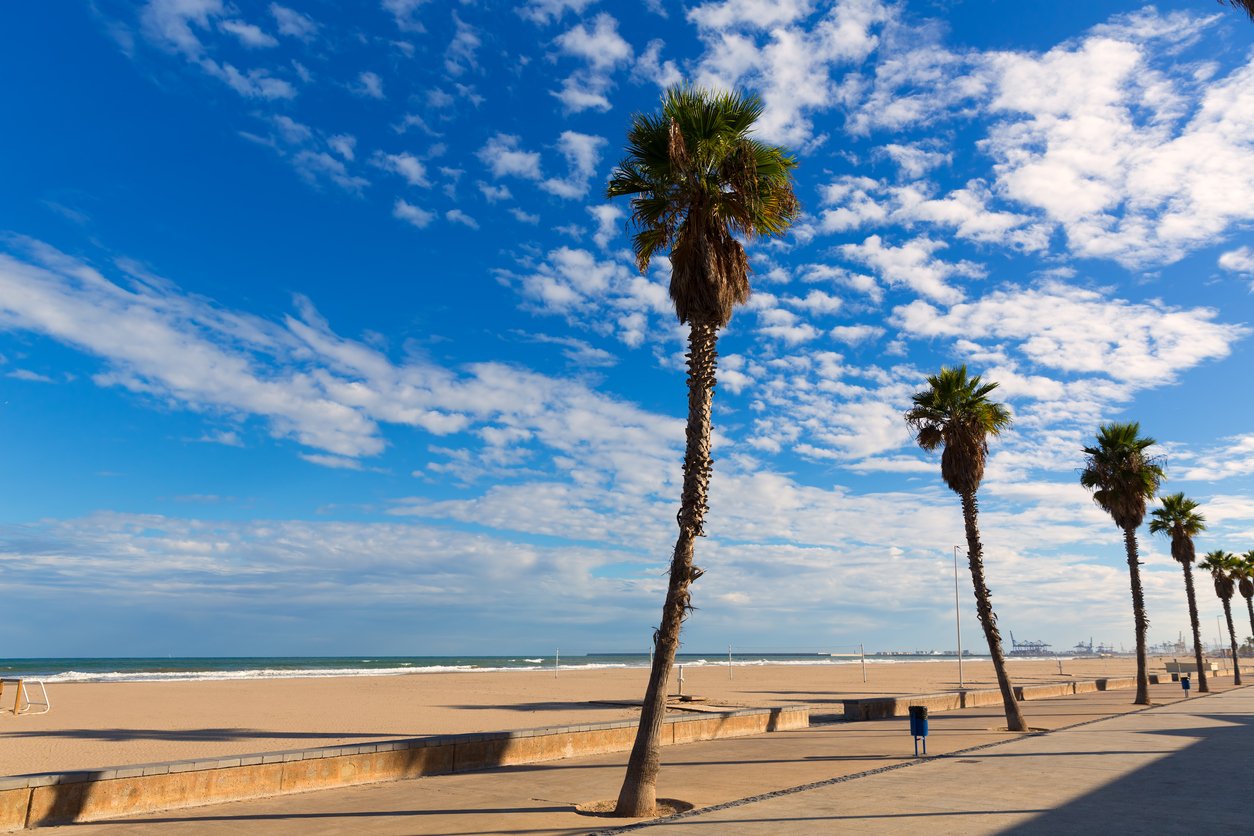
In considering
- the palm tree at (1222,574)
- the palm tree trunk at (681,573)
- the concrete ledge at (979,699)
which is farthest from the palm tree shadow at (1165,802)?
the palm tree at (1222,574)

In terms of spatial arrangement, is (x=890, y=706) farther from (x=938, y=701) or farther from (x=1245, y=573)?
(x=1245, y=573)

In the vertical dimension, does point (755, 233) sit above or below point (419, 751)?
above

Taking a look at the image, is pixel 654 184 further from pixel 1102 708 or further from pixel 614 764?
pixel 1102 708

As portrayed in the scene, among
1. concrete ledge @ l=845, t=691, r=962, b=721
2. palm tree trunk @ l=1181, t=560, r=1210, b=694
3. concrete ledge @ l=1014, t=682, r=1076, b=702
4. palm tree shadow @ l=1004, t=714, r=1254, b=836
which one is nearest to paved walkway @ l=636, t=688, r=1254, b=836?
palm tree shadow @ l=1004, t=714, r=1254, b=836

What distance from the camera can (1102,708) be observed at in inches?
1144

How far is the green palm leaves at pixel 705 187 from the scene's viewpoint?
12.0m

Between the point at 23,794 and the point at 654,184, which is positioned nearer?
the point at 23,794

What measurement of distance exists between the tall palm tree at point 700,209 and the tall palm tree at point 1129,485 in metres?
26.2

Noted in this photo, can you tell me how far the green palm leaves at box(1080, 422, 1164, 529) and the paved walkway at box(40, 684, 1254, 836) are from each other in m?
15.9

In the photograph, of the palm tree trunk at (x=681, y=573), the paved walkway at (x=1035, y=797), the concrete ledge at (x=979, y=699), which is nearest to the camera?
the paved walkway at (x=1035, y=797)

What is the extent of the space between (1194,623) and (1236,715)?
67.5 feet

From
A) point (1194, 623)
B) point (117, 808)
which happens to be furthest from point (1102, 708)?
point (117, 808)

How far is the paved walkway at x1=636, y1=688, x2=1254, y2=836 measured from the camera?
881cm

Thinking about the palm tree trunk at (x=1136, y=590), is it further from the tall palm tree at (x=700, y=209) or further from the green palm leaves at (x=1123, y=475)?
the tall palm tree at (x=700, y=209)
